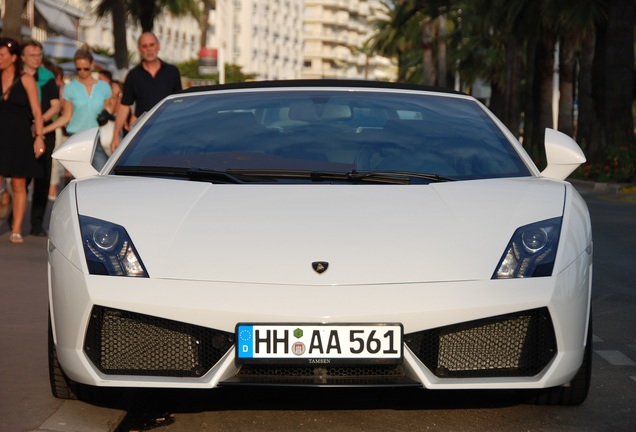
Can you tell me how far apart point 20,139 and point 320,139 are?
21.9 feet

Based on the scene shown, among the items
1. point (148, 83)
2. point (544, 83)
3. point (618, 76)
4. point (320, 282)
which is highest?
point (320, 282)

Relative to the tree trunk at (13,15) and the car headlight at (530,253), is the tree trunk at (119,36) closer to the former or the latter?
the tree trunk at (13,15)

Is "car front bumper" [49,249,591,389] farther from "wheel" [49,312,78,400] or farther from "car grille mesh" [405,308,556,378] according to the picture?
"wheel" [49,312,78,400]

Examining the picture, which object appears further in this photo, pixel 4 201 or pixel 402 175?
pixel 4 201

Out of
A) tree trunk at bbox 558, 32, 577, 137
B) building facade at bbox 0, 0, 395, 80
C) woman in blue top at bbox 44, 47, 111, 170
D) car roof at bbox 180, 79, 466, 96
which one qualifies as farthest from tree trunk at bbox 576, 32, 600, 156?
car roof at bbox 180, 79, 466, 96

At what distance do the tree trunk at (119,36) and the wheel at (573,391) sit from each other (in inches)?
1299

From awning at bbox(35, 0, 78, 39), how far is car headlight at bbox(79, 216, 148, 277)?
2594 inches

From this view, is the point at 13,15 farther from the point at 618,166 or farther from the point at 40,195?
the point at 618,166

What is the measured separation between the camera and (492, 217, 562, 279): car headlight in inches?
187

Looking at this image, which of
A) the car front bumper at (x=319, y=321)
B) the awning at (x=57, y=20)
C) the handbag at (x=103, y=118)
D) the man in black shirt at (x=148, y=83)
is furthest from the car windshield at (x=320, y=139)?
the awning at (x=57, y=20)

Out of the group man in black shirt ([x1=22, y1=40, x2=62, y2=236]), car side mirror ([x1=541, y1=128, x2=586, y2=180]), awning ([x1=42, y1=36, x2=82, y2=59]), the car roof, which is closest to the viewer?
car side mirror ([x1=541, y1=128, x2=586, y2=180])

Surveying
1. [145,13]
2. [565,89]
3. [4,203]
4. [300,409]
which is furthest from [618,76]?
[300,409]

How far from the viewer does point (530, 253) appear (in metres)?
4.81

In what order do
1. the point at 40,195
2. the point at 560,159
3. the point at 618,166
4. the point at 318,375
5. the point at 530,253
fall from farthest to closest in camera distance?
the point at 618,166 → the point at 40,195 → the point at 560,159 → the point at 530,253 → the point at 318,375
